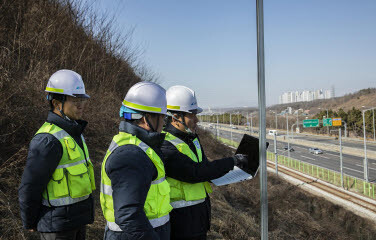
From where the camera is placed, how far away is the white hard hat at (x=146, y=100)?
1990 millimetres

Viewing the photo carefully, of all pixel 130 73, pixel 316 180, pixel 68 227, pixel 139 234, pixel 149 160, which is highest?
pixel 130 73

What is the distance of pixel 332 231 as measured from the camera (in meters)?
16.2

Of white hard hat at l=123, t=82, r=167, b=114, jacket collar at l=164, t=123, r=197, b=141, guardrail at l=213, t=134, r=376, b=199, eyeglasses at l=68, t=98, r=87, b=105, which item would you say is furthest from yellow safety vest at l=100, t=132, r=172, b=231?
guardrail at l=213, t=134, r=376, b=199

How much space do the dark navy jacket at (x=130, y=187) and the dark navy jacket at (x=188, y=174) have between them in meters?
0.66

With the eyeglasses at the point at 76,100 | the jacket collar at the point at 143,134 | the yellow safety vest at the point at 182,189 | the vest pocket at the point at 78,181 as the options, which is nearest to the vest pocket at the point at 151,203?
the jacket collar at the point at 143,134

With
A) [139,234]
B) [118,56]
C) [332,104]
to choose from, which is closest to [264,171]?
[139,234]

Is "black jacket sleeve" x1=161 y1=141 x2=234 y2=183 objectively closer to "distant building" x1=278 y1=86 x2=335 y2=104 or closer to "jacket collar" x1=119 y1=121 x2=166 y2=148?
"jacket collar" x1=119 y1=121 x2=166 y2=148

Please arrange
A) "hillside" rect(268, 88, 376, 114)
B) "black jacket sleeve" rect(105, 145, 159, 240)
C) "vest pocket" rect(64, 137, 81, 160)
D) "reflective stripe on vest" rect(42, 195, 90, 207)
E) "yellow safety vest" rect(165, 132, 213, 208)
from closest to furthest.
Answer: "black jacket sleeve" rect(105, 145, 159, 240) < "reflective stripe on vest" rect(42, 195, 90, 207) < "vest pocket" rect(64, 137, 81, 160) < "yellow safety vest" rect(165, 132, 213, 208) < "hillside" rect(268, 88, 376, 114)

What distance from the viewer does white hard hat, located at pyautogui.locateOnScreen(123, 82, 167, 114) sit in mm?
1990

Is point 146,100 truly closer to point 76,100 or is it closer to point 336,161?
point 76,100

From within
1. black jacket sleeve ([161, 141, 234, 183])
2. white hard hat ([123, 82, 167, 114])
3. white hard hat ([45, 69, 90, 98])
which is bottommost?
black jacket sleeve ([161, 141, 234, 183])

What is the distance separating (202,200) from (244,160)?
0.56 metres

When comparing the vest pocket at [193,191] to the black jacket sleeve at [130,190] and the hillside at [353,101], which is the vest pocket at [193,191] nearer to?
the black jacket sleeve at [130,190]

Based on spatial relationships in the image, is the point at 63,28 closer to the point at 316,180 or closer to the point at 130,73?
the point at 130,73
